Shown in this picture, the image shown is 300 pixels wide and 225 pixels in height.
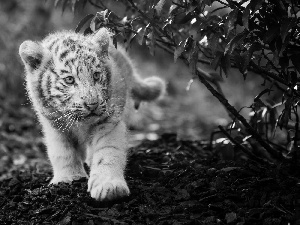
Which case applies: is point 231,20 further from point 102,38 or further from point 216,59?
point 102,38

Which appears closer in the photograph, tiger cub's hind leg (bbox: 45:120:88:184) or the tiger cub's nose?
the tiger cub's nose

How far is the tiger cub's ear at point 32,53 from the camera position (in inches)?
151

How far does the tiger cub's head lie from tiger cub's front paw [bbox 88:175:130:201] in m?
0.54

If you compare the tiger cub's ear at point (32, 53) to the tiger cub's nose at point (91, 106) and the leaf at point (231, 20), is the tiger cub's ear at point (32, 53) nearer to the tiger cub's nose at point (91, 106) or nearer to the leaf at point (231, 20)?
the tiger cub's nose at point (91, 106)

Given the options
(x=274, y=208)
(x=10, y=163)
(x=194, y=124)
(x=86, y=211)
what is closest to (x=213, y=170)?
(x=274, y=208)

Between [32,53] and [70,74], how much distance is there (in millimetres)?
409

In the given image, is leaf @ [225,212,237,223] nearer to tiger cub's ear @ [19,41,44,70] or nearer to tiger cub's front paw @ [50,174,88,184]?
tiger cub's front paw @ [50,174,88,184]

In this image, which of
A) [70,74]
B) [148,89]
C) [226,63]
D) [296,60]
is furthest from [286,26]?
[148,89]

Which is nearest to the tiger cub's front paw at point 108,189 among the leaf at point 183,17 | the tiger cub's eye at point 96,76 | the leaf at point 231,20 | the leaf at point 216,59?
the tiger cub's eye at point 96,76

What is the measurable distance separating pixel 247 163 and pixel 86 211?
1.36 metres

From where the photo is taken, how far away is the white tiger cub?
354 cm

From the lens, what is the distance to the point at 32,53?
3.84 m

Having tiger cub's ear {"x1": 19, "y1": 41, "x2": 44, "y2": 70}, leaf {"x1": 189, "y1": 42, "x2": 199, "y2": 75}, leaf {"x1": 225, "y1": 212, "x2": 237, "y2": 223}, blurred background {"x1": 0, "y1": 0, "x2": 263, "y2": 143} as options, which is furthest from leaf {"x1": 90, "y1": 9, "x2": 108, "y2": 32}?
blurred background {"x1": 0, "y1": 0, "x2": 263, "y2": 143}

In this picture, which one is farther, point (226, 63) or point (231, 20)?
point (226, 63)
